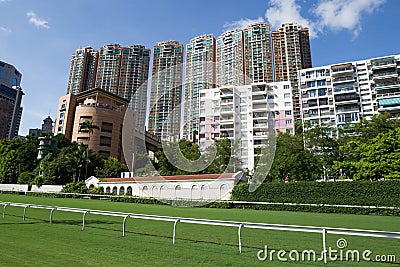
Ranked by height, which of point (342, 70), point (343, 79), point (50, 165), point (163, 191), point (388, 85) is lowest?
point (163, 191)

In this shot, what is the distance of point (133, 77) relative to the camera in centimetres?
9206

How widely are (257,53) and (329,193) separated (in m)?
65.4

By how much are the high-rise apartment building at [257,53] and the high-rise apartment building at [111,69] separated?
31.0 m

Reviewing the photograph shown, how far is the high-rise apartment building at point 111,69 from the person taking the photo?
294 ft

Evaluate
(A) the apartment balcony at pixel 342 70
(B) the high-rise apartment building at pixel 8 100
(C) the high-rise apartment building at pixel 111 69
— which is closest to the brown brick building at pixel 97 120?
(C) the high-rise apartment building at pixel 111 69

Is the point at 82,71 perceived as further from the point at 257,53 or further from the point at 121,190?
the point at 121,190

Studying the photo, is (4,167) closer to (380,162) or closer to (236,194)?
(236,194)

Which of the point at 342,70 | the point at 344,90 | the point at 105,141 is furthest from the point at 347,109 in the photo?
the point at 105,141

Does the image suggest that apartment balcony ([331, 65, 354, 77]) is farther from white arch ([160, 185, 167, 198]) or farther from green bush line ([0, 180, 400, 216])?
white arch ([160, 185, 167, 198])

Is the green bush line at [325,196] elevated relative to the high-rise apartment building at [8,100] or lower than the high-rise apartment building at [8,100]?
lower

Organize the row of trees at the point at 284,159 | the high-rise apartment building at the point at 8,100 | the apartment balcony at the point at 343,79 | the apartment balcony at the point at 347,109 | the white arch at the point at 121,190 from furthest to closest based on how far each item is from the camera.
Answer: the high-rise apartment building at the point at 8,100, the apartment balcony at the point at 343,79, the apartment balcony at the point at 347,109, the white arch at the point at 121,190, the row of trees at the point at 284,159

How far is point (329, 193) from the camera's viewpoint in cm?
2391

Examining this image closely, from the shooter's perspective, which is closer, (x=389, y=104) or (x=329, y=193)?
(x=329, y=193)

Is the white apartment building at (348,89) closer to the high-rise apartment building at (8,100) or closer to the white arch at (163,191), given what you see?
the white arch at (163,191)
